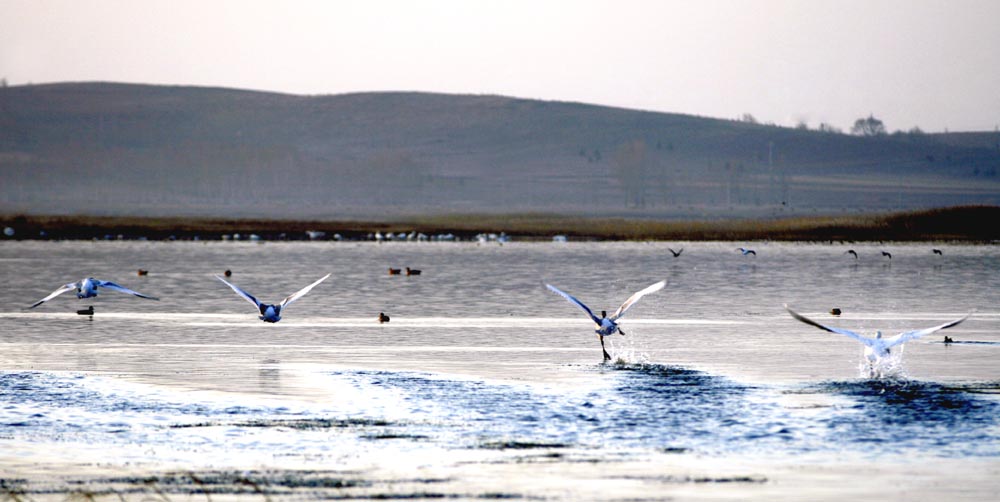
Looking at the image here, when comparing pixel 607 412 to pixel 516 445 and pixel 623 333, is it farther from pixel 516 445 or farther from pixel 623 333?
pixel 623 333

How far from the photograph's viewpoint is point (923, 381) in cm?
2209

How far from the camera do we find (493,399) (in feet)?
67.1

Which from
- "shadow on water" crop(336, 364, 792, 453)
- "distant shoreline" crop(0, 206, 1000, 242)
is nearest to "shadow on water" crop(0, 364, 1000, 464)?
"shadow on water" crop(336, 364, 792, 453)

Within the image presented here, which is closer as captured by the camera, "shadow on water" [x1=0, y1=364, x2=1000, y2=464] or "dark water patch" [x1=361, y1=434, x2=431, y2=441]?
"shadow on water" [x1=0, y1=364, x2=1000, y2=464]

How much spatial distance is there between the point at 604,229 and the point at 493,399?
99.4 m

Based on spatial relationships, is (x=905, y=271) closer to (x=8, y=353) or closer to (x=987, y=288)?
(x=987, y=288)

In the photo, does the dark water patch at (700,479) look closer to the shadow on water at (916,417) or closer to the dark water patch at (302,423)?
the shadow on water at (916,417)

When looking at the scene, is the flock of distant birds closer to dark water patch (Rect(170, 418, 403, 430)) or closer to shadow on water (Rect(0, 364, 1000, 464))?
shadow on water (Rect(0, 364, 1000, 464))

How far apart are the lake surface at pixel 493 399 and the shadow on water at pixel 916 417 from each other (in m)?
0.06

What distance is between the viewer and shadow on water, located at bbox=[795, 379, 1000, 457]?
16.8 meters

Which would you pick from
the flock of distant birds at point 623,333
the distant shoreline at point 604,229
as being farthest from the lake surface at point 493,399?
A: the distant shoreline at point 604,229

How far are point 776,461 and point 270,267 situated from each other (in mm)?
50732

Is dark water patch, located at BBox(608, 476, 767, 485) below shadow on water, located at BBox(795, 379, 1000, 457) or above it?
below

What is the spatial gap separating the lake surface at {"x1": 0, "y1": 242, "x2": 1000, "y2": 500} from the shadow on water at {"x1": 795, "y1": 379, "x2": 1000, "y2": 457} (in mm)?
60
